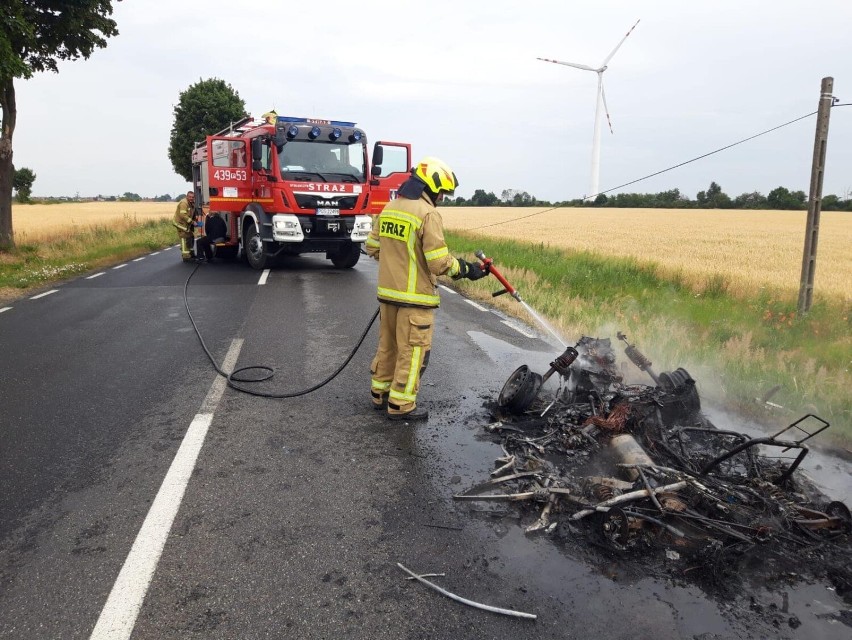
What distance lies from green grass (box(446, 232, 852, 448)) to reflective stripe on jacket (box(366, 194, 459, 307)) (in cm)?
277

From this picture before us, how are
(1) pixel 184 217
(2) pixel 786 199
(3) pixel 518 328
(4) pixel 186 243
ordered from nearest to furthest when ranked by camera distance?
(3) pixel 518 328 → (1) pixel 184 217 → (4) pixel 186 243 → (2) pixel 786 199

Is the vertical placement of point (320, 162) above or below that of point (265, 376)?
above

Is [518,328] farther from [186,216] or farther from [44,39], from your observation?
[44,39]

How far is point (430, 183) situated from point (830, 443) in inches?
143

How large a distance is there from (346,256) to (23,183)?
78146mm

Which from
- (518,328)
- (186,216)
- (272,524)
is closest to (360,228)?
(186,216)

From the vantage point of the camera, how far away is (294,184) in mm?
12930

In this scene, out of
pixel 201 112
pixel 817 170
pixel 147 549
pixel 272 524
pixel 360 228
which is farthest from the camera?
pixel 201 112

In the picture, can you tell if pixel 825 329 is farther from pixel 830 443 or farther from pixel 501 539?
pixel 501 539

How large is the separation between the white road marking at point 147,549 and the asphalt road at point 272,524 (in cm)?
1

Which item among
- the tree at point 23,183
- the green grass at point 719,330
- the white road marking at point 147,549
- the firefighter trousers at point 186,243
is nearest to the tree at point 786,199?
the green grass at point 719,330

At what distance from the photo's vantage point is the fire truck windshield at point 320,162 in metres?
13.0

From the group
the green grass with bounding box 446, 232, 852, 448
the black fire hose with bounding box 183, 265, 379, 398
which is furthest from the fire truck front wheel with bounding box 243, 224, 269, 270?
the black fire hose with bounding box 183, 265, 379, 398

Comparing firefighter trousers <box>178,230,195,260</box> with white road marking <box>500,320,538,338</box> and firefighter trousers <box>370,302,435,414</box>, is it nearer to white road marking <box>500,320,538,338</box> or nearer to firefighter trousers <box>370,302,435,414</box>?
white road marking <box>500,320,538,338</box>
